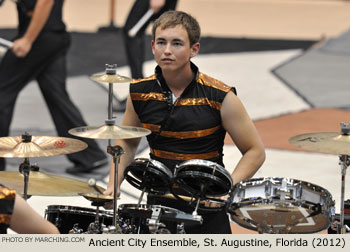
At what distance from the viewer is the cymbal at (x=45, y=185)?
4.76 m

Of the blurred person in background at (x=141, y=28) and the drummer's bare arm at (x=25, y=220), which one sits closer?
the drummer's bare arm at (x=25, y=220)

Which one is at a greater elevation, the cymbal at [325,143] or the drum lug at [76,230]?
the cymbal at [325,143]

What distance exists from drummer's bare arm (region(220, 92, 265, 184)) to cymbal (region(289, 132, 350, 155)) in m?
0.22

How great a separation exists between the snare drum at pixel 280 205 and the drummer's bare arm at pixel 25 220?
3.77ft

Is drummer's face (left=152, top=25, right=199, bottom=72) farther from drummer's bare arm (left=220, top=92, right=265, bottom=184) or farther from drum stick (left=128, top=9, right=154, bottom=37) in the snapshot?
drum stick (left=128, top=9, right=154, bottom=37)

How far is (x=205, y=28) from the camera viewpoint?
63.2 feet

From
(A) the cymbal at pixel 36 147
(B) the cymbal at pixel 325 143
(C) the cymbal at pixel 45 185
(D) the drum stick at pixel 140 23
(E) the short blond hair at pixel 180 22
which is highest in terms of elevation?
(E) the short blond hair at pixel 180 22

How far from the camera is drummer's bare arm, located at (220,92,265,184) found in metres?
4.84

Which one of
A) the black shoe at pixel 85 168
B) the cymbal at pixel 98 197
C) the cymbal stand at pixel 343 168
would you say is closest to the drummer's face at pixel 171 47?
the cymbal at pixel 98 197

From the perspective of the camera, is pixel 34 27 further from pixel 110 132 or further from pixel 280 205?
pixel 280 205

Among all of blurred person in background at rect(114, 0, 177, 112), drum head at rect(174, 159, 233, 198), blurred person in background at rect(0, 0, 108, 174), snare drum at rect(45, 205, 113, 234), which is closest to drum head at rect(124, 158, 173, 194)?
drum head at rect(174, 159, 233, 198)

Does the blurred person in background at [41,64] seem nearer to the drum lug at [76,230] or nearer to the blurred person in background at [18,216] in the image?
the drum lug at [76,230]

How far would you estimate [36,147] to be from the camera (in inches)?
176

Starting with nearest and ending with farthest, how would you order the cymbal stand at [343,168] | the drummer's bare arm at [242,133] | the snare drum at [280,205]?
the snare drum at [280,205] < the cymbal stand at [343,168] < the drummer's bare arm at [242,133]
